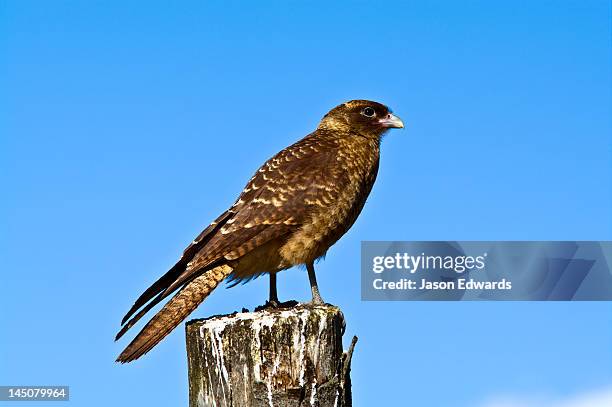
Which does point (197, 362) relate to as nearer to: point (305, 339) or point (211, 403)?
point (211, 403)

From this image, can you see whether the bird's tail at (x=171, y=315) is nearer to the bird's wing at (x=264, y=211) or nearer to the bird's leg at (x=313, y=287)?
the bird's wing at (x=264, y=211)

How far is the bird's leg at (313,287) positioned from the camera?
619 centimetres

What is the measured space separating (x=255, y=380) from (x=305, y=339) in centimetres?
38

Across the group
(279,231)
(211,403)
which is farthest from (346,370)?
(279,231)

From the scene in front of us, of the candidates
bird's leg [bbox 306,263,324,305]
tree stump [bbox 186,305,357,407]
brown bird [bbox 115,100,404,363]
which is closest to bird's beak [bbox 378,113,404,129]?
brown bird [bbox 115,100,404,363]

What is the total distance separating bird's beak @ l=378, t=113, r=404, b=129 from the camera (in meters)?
7.52

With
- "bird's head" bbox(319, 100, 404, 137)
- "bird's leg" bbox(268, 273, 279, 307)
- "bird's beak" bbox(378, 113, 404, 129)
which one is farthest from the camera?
"bird's beak" bbox(378, 113, 404, 129)

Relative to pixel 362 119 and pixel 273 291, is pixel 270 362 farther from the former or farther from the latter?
pixel 362 119

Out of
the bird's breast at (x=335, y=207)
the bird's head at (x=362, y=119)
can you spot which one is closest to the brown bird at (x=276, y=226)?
the bird's breast at (x=335, y=207)

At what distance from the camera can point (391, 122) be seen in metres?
7.53

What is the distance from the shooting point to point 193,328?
5016 mm

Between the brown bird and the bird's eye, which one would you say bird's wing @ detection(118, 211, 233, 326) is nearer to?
the brown bird

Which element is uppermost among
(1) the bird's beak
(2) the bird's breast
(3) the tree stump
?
(1) the bird's beak

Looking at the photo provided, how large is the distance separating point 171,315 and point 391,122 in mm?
3098
